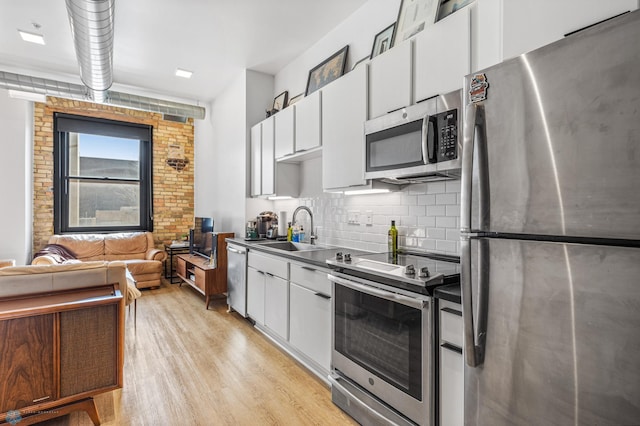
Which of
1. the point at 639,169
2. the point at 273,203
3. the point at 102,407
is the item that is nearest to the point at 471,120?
the point at 639,169

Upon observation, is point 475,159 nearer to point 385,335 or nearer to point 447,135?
point 447,135

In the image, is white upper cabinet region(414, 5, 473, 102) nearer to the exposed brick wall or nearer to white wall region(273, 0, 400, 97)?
white wall region(273, 0, 400, 97)

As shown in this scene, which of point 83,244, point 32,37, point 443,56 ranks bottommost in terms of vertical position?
point 83,244

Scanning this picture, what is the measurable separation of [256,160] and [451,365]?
11.1 ft

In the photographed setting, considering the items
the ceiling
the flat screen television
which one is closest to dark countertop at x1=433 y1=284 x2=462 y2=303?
the ceiling

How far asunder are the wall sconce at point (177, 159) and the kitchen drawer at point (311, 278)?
4.96 m

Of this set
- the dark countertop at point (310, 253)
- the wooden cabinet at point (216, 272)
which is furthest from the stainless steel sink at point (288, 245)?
the wooden cabinet at point (216, 272)

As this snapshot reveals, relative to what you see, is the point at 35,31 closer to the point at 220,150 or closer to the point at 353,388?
the point at 220,150

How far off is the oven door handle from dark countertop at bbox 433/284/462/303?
9 centimetres

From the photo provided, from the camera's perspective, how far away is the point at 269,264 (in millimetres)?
3256

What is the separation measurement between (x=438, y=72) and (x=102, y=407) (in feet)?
10.2

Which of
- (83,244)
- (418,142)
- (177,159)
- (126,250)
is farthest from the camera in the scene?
(177,159)

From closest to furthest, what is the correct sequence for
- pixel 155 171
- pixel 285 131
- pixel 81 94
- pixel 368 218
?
pixel 368 218, pixel 285 131, pixel 81 94, pixel 155 171

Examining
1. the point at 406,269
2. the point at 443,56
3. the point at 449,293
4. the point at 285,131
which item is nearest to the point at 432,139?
the point at 443,56
